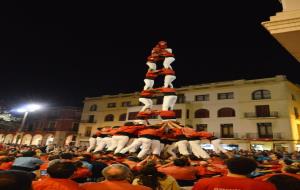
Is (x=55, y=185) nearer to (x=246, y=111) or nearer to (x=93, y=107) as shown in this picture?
(x=246, y=111)

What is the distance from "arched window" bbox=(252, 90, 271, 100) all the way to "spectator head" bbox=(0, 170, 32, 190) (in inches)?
1355

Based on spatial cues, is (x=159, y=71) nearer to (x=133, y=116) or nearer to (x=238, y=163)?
(x=238, y=163)

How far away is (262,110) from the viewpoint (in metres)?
32.0

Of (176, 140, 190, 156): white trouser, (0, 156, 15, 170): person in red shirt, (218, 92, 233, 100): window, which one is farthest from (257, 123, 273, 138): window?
(0, 156, 15, 170): person in red shirt

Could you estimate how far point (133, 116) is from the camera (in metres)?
39.7

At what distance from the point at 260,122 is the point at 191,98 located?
1047 cm

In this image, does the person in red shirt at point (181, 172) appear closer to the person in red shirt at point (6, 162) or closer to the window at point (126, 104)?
the person in red shirt at point (6, 162)

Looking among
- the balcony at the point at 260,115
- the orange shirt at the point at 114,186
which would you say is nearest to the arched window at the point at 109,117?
the balcony at the point at 260,115

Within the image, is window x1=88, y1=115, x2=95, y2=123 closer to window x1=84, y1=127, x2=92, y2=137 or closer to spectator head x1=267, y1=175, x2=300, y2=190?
window x1=84, y1=127, x2=92, y2=137

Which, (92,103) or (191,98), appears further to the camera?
(92,103)

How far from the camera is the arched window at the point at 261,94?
1267 inches

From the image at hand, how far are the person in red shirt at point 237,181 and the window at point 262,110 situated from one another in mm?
31950

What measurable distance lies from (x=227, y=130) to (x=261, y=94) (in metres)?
6.74

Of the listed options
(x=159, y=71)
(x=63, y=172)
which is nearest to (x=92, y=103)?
(x=159, y=71)
